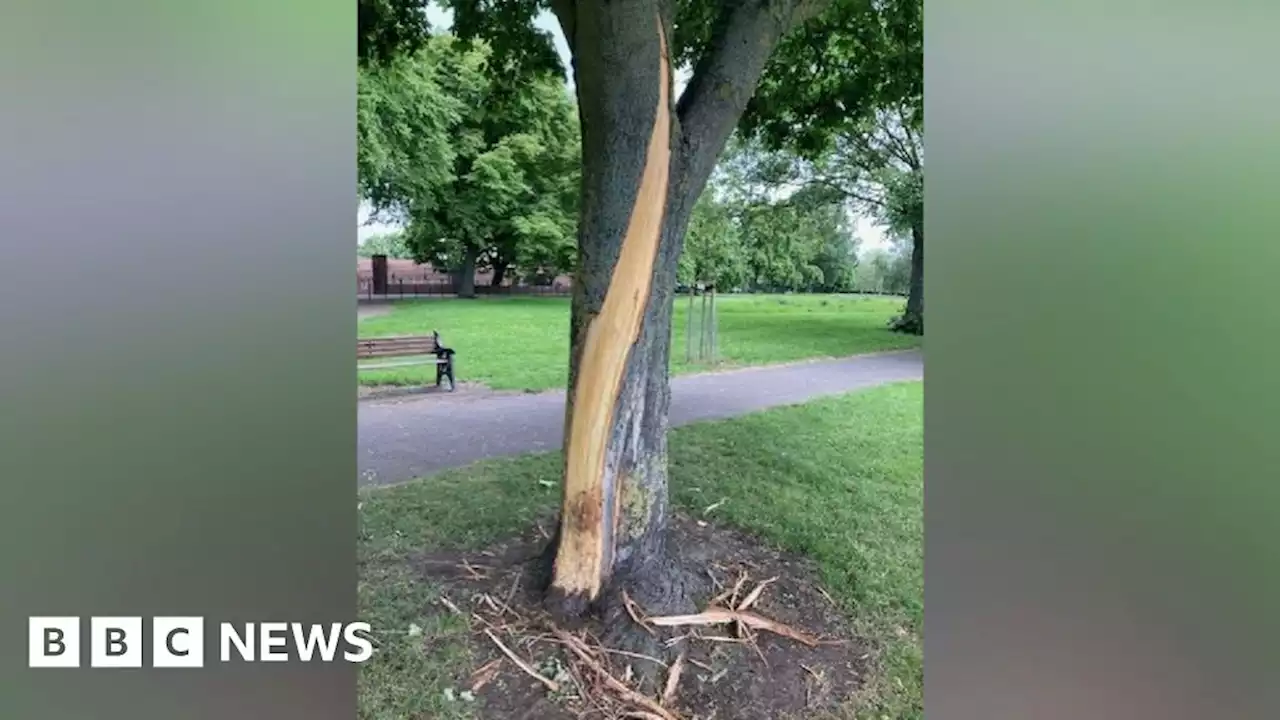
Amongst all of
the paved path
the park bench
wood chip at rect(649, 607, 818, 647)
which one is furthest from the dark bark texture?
wood chip at rect(649, 607, 818, 647)

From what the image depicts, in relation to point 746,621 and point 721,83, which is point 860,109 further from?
point 746,621

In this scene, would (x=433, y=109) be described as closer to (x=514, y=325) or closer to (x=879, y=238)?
(x=514, y=325)

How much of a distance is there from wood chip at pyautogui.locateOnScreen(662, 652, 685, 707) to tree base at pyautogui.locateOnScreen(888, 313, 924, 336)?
36.6 inches

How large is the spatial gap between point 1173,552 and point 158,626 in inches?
86.3

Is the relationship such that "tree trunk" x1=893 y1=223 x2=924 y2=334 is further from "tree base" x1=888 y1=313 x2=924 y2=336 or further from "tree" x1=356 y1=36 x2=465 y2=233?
"tree" x1=356 y1=36 x2=465 y2=233

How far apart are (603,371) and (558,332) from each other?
20 centimetres

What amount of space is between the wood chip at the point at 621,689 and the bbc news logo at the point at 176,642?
48 cm

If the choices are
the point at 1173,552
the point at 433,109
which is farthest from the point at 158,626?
the point at 1173,552

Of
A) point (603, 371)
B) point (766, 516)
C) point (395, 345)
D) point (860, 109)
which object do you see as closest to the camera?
point (603, 371)

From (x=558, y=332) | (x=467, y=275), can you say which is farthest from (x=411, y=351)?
(x=558, y=332)

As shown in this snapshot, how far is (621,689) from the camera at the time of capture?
156 cm

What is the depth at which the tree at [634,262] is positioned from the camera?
60.9 inches

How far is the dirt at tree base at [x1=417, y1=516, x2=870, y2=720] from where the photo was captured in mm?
1549

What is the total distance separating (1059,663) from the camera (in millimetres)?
1586
